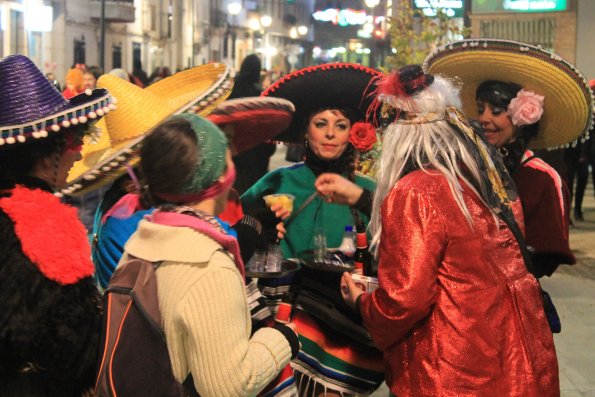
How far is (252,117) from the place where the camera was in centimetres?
389

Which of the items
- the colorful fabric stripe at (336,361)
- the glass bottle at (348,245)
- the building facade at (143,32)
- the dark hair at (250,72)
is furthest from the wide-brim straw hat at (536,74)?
the building facade at (143,32)

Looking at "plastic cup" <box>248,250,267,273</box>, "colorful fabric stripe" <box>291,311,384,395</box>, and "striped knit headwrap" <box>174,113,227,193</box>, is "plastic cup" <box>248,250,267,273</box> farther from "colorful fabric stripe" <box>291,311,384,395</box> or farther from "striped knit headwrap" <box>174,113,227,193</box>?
"striped knit headwrap" <box>174,113,227,193</box>

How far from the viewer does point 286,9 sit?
73.4 meters

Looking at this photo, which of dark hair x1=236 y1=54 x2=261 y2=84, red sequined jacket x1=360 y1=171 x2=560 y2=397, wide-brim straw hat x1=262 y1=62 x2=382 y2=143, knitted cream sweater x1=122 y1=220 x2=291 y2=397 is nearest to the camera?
knitted cream sweater x1=122 y1=220 x2=291 y2=397

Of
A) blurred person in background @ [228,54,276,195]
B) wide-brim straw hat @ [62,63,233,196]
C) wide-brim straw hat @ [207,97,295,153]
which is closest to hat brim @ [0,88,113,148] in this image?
wide-brim straw hat @ [62,63,233,196]

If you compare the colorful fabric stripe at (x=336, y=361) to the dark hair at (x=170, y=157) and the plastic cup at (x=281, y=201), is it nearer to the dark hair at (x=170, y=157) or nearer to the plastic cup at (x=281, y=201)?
the plastic cup at (x=281, y=201)

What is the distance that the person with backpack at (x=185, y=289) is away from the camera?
2.20 metres

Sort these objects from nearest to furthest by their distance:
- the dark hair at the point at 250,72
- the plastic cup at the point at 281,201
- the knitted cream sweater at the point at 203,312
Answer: the knitted cream sweater at the point at 203,312 → the plastic cup at the point at 281,201 → the dark hair at the point at 250,72

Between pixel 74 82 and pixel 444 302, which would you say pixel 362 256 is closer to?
pixel 444 302

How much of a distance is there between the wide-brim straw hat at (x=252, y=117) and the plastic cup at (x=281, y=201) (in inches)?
12.5

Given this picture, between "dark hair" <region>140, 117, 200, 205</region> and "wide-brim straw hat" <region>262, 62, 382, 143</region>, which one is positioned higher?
"wide-brim straw hat" <region>262, 62, 382, 143</region>

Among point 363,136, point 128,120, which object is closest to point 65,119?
point 128,120

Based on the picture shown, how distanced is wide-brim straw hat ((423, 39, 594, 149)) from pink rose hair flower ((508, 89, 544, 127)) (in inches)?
3.2

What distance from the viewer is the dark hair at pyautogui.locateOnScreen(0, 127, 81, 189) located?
2500mm
